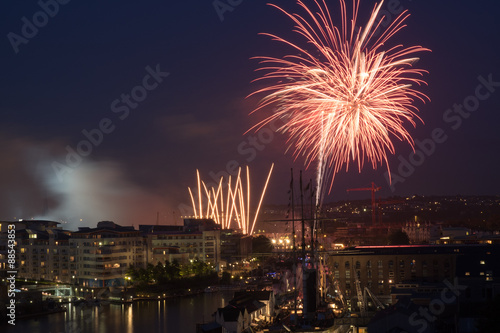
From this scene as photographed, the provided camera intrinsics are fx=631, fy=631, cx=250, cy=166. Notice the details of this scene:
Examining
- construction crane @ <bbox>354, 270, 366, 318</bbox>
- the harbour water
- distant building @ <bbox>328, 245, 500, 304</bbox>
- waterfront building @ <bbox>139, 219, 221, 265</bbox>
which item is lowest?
the harbour water

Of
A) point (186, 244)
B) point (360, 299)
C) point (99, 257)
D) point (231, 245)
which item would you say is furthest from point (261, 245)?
point (360, 299)

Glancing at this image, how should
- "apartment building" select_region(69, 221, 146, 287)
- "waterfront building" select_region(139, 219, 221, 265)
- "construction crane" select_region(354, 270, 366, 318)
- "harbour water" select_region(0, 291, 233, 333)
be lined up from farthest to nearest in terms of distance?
"waterfront building" select_region(139, 219, 221, 265)
"apartment building" select_region(69, 221, 146, 287)
"harbour water" select_region(0, 291, 233, 333)
"construction crane" select_region(354, 270, 366, 318)

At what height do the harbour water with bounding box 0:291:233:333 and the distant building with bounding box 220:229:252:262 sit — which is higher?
A: the distant building with bounding box 220:229:252:262

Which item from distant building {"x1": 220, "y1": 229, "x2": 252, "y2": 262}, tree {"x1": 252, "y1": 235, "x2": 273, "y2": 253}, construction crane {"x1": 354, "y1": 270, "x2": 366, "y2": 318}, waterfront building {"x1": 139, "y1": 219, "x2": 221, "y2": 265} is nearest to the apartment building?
waterfront building {"x1": 139, "y1": 219, "x2": 221, "y2": 265}

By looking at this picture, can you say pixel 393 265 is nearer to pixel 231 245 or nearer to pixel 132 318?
pixel 132 318

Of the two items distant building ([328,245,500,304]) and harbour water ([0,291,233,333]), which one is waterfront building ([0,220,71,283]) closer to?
harbour water ([0,291,233,333])

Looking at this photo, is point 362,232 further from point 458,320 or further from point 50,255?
point 458,320

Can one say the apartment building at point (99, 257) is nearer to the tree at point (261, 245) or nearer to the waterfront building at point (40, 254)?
the waterfront building at point (40, 254)

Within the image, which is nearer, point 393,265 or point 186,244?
point 393,265
